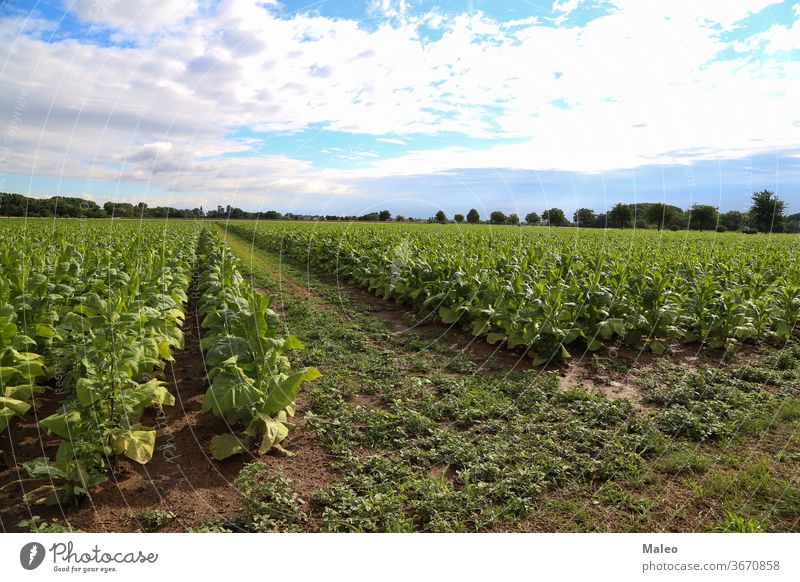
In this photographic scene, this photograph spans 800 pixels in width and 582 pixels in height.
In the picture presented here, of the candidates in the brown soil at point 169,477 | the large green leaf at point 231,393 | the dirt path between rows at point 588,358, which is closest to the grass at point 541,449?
the dirt path between rows at point 588,358

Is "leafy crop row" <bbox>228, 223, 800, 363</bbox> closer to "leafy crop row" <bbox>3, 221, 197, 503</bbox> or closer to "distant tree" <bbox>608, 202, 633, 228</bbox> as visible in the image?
"leafy crop row" <bbox>3, 221, 197, 503</bbox>

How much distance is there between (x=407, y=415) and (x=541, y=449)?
1.60 metres

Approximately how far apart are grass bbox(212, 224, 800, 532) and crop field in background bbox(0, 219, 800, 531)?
3 centimetres

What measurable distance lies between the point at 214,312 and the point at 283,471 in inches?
122

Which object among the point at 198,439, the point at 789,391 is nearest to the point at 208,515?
the point at 198,439

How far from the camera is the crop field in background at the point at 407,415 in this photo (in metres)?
4.36

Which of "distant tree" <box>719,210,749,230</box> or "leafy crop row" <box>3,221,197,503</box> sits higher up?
"distant tree" <box>719,210,749,230</box>

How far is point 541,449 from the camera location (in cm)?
540

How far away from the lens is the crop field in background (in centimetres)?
436

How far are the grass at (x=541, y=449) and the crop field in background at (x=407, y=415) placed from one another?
0.08ft

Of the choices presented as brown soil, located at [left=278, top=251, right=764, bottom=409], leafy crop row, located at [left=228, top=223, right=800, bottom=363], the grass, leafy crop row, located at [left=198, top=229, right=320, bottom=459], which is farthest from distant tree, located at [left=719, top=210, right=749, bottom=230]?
leafy crop row, located at [left=198, top=229, right=320, bottom=459]

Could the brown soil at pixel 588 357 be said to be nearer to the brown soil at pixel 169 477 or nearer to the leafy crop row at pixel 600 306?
the leafy crop row at pixel 600 306

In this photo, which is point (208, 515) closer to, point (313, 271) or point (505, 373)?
point (505, 373)

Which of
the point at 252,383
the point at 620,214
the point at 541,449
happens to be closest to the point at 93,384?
the point at 252,383
